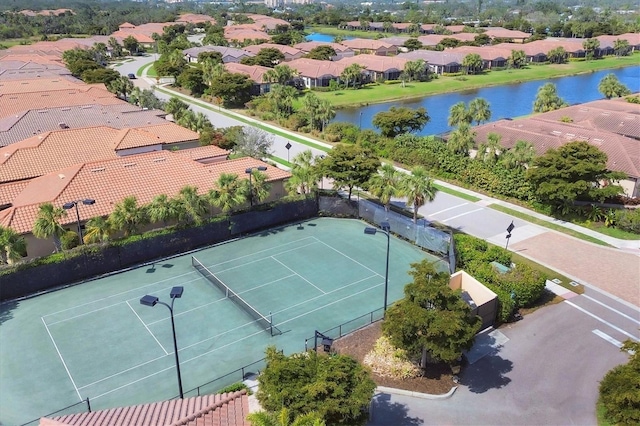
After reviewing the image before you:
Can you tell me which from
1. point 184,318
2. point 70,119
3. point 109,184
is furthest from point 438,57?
point 184,318

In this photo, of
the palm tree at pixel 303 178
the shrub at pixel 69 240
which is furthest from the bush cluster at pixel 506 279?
the shrub at pixel 69 240

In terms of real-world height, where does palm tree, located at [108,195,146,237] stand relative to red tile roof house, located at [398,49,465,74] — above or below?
above

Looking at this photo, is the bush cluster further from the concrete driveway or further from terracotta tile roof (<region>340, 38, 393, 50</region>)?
terracotta tile roof (<region>340, 38, 393, 50</region>)

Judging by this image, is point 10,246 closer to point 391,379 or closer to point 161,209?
point 161,209

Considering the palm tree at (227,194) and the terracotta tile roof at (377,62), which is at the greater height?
the palm tree at (227,194)

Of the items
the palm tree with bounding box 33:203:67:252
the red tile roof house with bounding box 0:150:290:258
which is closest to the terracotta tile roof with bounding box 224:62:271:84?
the red tile roof house with bounding box 0:150:290:258

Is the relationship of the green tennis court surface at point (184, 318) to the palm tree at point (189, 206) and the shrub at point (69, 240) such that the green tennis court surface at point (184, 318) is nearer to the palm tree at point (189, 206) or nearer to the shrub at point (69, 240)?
the palm tree at point (189, 206)
